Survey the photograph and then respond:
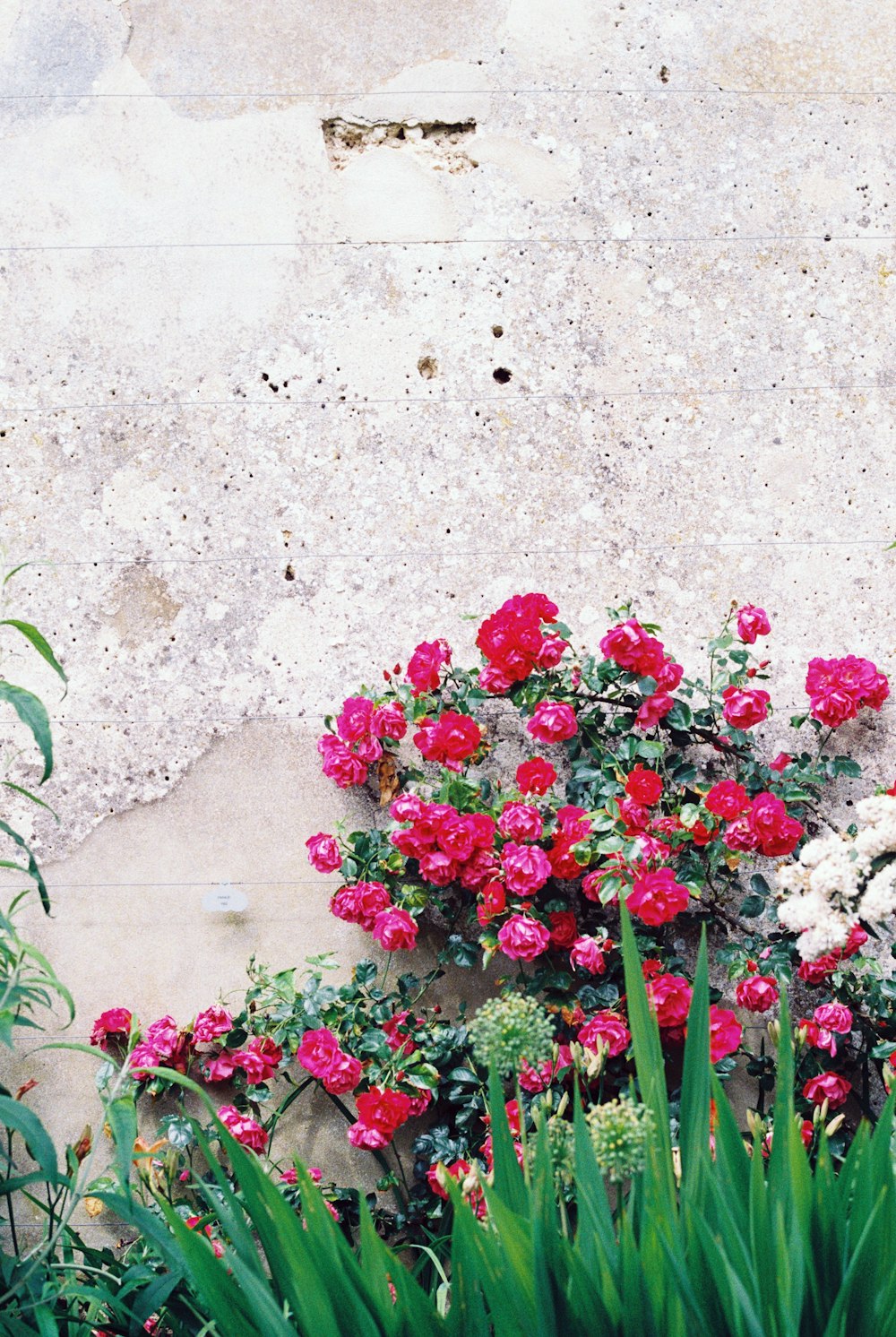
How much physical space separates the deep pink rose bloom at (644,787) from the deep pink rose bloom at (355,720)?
48 cm

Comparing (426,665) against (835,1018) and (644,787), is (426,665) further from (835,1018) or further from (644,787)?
(835,1018)

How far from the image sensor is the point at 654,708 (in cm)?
182

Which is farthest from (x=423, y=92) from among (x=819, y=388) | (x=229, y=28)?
(x=819, y=388)

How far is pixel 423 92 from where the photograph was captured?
201cm

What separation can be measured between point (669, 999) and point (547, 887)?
0.99 feet

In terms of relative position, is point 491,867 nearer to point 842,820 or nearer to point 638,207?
Answer: point 842,820

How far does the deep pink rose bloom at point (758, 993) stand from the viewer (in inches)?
67.6

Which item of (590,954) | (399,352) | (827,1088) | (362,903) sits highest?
(399,352)

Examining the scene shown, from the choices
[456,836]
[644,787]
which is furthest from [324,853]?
[644,787]

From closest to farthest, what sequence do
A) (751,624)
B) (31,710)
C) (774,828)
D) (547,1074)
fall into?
(31,710) → (547,1074) → (774,828) → (751,624)

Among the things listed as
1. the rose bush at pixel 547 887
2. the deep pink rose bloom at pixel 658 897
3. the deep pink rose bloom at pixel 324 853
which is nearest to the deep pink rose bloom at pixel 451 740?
the rose bush at pixel 547 887

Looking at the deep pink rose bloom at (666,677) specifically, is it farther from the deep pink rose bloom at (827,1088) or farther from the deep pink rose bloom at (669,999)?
the deep pink rose bloom at (827,1088)

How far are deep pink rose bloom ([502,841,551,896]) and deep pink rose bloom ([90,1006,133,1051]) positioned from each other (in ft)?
2.47

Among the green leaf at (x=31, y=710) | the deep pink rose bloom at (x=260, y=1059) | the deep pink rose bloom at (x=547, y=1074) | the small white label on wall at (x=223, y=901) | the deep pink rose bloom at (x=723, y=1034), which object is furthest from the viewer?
the small white label on wall at (x=223, y=901)
